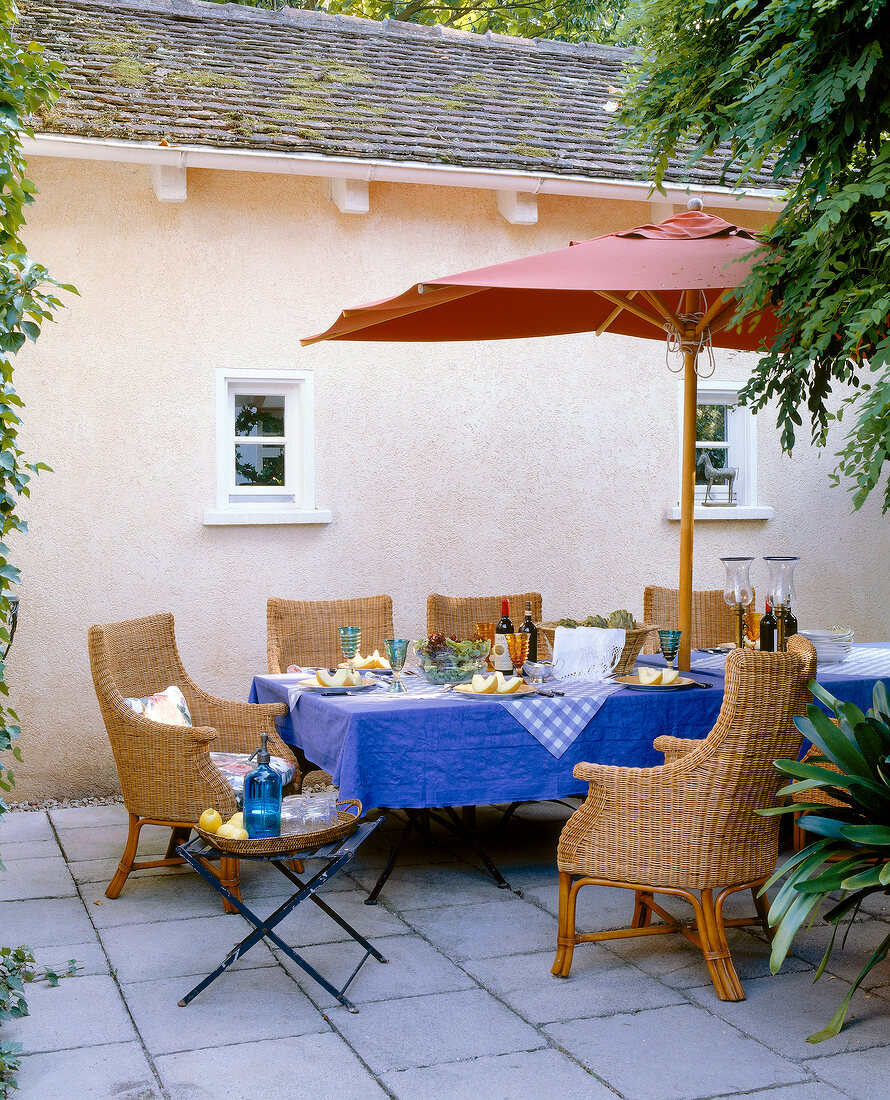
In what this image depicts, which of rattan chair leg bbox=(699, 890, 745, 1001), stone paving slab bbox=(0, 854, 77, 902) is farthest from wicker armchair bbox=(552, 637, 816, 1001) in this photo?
stone paving slab bbox=(0, 854, 77, 902)

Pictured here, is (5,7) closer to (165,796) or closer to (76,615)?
(165,796)

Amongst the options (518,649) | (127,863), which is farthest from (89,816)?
(518,649)

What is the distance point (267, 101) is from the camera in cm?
687

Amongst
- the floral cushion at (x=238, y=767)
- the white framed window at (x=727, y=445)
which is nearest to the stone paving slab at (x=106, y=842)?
the floral cushion at (x=238, y=767)

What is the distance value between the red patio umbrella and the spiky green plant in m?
1.49

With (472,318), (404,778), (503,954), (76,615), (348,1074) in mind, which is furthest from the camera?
(76,615)

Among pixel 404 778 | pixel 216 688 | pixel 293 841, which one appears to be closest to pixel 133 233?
pixel 216 688

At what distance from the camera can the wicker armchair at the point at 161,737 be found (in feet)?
14.0

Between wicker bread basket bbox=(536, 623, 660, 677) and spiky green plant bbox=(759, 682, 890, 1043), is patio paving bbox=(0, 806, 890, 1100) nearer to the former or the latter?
spiky green plant bbox=(759, 682, 890, 1043)

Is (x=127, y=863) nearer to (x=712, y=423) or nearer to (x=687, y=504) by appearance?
(x=687, y=504)

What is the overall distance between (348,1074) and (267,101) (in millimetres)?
Answer: 5795

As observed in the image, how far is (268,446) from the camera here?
6805 millimetres

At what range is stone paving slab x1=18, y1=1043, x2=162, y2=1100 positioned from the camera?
9.62ft

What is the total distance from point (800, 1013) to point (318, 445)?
433 centimetres
